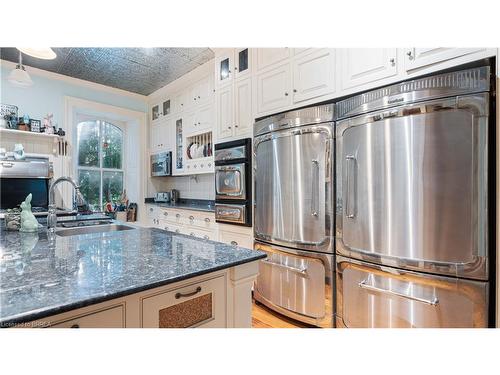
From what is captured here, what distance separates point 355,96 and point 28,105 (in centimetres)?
410

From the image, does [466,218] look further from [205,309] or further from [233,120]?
[233,120]

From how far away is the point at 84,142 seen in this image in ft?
14.5

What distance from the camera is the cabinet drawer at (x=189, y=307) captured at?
846mm

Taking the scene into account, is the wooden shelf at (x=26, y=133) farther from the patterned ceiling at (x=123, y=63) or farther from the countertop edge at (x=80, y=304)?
the countertop edge at (x=80, y=304)

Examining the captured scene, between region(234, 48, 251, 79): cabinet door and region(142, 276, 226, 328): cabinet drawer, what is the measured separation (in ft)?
7.32

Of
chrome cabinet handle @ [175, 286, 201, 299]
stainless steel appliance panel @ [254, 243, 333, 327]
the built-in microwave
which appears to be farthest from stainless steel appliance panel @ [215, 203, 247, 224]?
the built-in microwave

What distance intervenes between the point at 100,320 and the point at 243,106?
230 centimetres

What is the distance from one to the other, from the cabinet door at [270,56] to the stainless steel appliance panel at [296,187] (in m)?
0.67

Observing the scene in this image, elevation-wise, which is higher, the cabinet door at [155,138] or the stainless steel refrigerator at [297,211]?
the cabinet door at [155,138]

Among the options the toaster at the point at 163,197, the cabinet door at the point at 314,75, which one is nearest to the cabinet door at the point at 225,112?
the cabinet door at the point at 314,75

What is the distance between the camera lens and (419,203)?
4.93 feet

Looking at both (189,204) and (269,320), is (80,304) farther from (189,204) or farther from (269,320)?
(189,204)

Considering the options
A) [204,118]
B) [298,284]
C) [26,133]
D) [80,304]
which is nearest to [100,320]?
[80,304]
